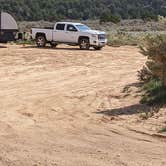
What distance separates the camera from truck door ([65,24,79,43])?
3475 centimetres

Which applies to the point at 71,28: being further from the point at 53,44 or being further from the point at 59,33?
the point at 53,44

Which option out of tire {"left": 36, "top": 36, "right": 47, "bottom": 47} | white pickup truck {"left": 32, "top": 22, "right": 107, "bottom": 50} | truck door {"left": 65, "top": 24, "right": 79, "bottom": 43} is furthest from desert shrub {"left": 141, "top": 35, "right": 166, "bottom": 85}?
tire {"left": 36, "top": 36, "right": 47, "bottom": 47}

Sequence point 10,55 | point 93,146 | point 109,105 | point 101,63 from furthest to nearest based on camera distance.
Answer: point 10,55, point 101,63, point 109,105, point 93,146

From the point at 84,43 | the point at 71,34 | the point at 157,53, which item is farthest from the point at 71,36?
the point at 157,53

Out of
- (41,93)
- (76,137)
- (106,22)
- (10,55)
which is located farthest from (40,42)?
(106,22)

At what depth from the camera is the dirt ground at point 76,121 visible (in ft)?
27.2

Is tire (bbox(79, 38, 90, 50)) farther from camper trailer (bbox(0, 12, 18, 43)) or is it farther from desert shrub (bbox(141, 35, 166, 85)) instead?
desert shrub (bbox(141, 35, 166, 85))

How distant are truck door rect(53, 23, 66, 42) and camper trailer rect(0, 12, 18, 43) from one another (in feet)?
8.50

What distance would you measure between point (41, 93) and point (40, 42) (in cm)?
2079

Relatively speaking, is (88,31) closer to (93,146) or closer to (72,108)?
(72,108)

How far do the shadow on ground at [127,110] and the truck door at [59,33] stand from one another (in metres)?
22.7

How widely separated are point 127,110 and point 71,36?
22724 millimetres

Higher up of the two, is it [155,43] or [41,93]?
[155,43]

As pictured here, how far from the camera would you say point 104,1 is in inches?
4063
